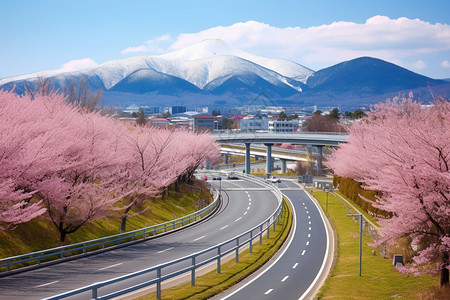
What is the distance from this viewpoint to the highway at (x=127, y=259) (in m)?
25.1

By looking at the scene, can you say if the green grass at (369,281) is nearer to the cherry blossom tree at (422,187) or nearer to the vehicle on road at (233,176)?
the cherry blossom tree at (422,187)

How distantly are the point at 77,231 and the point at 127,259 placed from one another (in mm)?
8646

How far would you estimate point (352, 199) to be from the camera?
71.9 metres

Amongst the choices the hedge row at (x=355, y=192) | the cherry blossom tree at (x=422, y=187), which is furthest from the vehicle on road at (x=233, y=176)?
the cherry blossom tree at (x=422, y=187)

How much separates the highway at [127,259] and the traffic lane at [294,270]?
5.60m

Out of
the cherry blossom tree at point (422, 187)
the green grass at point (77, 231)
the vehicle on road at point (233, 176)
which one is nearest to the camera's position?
the cherry blossom tree at point (422, 187)

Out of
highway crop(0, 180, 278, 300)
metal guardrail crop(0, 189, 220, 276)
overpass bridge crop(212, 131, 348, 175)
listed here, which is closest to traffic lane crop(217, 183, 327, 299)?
highway crop(0, 180, 278, 300)

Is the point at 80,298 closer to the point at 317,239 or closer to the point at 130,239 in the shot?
the point at 130,239

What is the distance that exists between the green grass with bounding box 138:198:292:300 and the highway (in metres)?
3.28

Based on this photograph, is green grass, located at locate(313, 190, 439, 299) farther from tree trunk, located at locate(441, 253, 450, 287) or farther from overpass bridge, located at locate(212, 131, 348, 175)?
overpass bridge, located at locate(212, 131, 348, 175)

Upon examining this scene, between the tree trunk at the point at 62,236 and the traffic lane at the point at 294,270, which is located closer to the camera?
the traffic lane at the point at 294,270

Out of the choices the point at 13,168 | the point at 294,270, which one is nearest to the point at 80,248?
the point at 13,168

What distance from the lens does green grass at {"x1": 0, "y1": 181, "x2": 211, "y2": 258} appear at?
3303 cm

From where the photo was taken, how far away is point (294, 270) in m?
31.0
